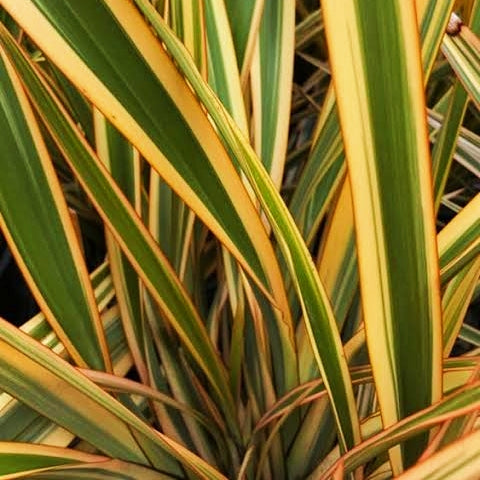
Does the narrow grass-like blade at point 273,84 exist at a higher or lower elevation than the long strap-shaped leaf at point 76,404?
higher

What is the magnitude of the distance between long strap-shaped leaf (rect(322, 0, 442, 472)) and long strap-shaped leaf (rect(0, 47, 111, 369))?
0.80 ft

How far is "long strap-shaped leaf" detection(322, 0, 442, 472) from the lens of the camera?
376 mm

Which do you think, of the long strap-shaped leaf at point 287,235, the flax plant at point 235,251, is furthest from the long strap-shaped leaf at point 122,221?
the long strap-shaped leaf at point 287,235

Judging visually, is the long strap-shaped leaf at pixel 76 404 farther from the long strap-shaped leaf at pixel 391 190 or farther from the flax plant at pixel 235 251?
the long strap-shaped leaf at pixel 391 190

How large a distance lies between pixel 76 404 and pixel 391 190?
0.87 ft

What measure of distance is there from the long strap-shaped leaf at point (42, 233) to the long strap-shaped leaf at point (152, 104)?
0.47 ft

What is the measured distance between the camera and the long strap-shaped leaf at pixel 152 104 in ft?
1.48

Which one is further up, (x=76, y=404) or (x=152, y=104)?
(x=152, y=104)

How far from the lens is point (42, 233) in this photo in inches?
24.0

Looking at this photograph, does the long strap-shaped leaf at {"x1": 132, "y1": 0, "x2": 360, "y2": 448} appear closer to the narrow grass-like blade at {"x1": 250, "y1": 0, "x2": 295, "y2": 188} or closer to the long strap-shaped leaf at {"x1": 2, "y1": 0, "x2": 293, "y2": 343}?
the long strap-shaped leaf at {"x1": 2, "y1": 0, "x2": 293, "y2": 343}

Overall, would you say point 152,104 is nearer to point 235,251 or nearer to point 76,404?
point 235,251

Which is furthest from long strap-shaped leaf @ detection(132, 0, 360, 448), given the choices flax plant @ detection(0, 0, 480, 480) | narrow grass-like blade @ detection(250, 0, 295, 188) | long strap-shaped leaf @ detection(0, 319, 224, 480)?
narrow grass-like blade @ detection(250, 0, 295, 188)

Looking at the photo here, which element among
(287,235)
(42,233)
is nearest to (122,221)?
(42,233)

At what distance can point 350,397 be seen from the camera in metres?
0.50
